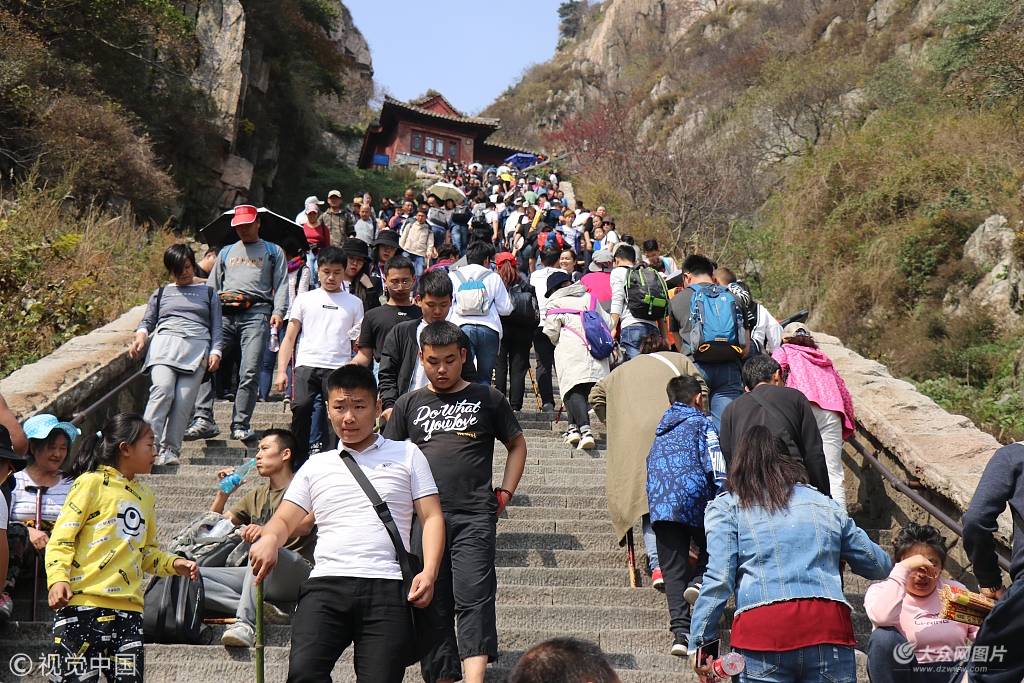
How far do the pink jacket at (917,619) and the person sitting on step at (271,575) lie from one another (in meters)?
2.80

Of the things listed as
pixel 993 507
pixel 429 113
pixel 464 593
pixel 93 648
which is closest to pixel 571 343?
pixel 464 593

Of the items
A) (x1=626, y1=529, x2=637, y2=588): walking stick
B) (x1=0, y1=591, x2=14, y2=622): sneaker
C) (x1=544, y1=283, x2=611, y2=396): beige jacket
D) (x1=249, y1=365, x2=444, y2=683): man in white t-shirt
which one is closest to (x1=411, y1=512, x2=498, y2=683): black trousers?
(x1=249, y1=365, x2=444, y2=683): man in white t-shirt

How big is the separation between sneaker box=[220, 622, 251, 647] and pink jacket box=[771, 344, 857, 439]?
412 centimetres

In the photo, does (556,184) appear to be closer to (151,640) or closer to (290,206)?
(290,206)

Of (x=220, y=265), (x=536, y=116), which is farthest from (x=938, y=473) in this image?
(x=536, y=116)

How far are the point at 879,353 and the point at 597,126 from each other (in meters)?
26.2

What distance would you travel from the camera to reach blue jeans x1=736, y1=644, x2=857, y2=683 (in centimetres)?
344

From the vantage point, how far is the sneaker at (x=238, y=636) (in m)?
4.75

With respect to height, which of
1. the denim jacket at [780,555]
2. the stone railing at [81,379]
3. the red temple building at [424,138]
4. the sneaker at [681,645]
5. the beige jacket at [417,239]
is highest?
the red temple building at [424,138]

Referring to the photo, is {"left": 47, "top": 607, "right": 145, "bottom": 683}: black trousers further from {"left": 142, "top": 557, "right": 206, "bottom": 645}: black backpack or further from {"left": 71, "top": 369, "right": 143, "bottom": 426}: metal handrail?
{"left": 71, "top": 369, "right": 143, "bottom": 426}: metal handrail

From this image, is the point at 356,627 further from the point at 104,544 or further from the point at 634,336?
the point at 634,336

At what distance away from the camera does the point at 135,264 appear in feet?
43.7

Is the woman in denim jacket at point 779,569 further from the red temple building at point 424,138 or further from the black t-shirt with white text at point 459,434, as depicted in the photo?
the red temple building at point 424,138

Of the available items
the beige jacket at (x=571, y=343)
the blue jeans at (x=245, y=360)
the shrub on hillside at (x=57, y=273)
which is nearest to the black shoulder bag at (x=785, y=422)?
the beige jacket at (x=571, y=343)
